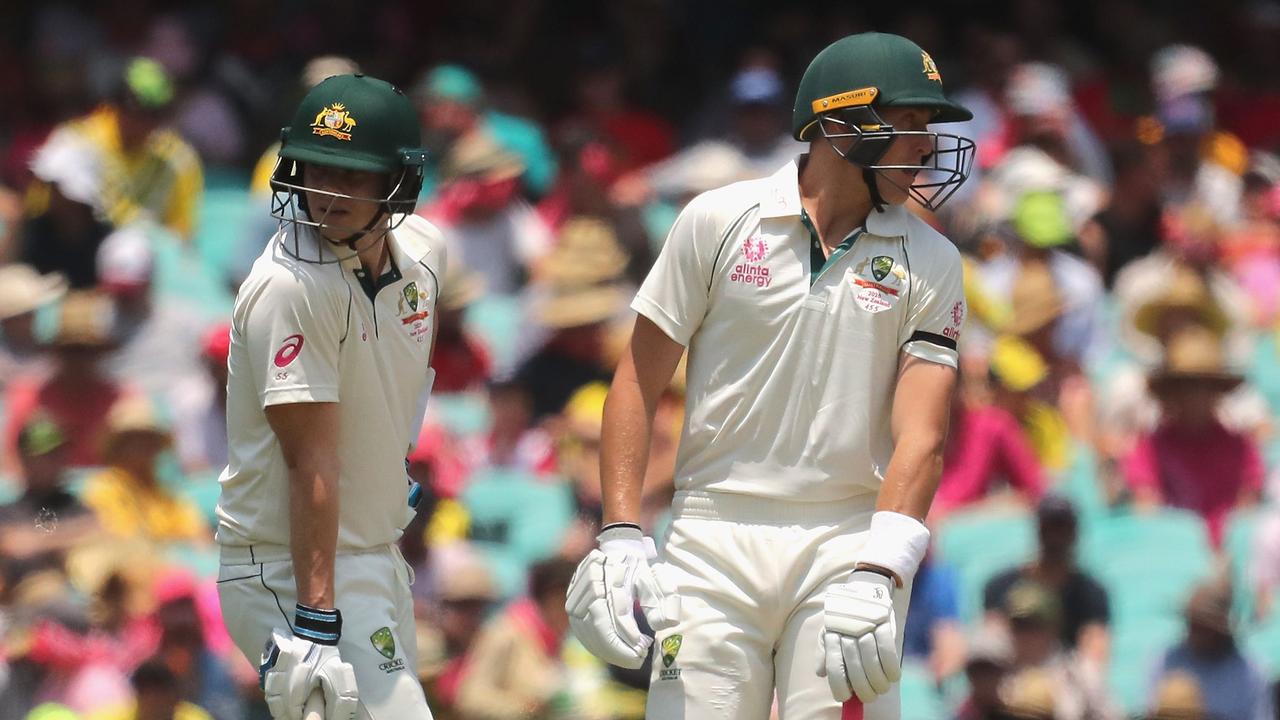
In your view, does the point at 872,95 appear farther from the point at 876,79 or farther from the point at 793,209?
the point at 793,209

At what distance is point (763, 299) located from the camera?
17.0 ft

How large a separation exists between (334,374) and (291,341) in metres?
0.14

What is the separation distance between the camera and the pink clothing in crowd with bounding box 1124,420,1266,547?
8492mm

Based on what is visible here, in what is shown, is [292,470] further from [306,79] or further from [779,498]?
[306,79]

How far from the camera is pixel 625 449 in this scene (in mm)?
5266

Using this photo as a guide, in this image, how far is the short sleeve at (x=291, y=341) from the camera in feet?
15.8

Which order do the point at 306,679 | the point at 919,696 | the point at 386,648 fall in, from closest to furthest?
the point at 306,679 → the point at 386,648 → the point at 919,696

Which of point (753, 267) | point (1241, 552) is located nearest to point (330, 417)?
point (753, 267)

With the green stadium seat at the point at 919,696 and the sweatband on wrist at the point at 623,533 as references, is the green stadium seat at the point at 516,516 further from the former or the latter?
the sweatband on wrist at the point at 623,533

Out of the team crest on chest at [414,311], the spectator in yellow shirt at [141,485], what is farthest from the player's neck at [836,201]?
the spectator in yellow shirt at [141,485]

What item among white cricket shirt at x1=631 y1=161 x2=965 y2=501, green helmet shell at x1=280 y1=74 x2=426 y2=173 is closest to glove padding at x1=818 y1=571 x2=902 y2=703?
white cricket shirt at x1=631 y1=161 x2=965 y2=501

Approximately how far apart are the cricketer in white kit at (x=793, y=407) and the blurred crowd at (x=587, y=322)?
8.04 ft

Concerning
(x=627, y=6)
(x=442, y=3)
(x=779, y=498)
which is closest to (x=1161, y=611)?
(x=779, y=498)

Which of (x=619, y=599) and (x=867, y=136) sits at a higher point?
(x=867, y=136)
